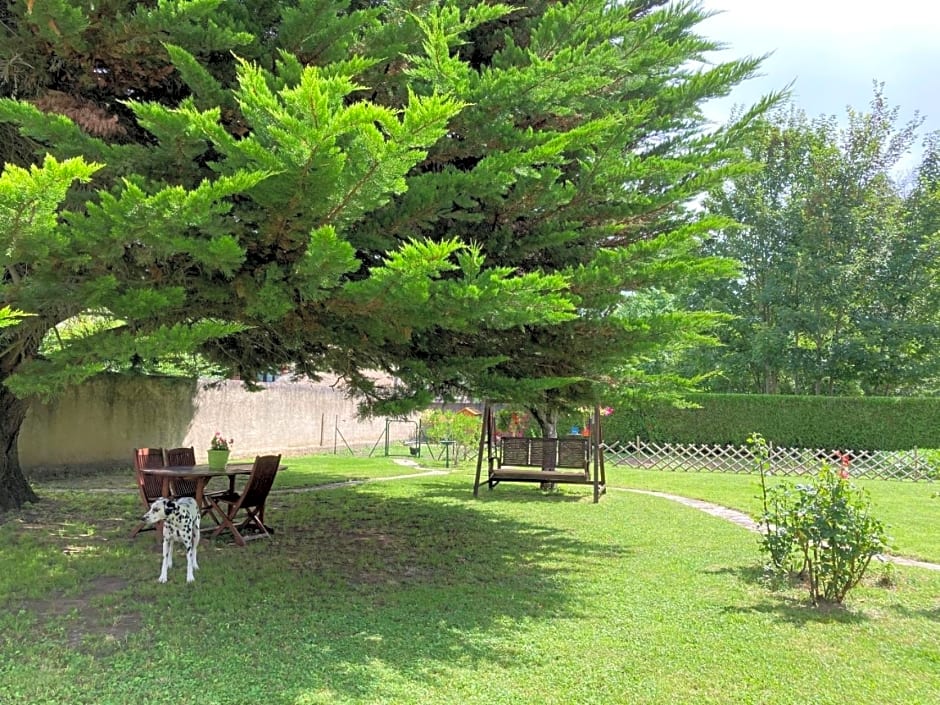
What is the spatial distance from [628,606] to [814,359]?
1988 cm

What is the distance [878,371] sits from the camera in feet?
73.5

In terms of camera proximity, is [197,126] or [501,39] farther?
[501,39]

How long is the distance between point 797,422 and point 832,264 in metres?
5.93

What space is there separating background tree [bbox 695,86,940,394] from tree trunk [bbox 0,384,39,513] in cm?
1861

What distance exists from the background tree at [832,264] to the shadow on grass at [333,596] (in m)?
16.5

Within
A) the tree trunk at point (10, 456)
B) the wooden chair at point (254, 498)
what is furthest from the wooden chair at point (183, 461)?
the tree trunk at point (10, 456)

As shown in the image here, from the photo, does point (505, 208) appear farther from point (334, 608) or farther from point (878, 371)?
point (878, 371)

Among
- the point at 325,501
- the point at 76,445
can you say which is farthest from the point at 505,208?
the point at 76,445

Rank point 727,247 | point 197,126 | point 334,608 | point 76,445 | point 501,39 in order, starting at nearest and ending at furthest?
point 197,126
point 334,608
point 501,39
point 76,445
point 727,247

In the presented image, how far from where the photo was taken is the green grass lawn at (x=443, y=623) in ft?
12.1

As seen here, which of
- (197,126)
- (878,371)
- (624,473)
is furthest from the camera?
(878,371)

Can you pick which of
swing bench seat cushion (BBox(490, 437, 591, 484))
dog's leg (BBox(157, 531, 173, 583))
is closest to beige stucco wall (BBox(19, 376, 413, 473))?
swing bench seat cushion (BBox(490, 437, 591, 484))

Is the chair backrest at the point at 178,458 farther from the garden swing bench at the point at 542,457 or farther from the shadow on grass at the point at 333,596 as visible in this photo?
the garden swing bench at the point at 542,457

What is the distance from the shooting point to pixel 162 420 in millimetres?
15578
